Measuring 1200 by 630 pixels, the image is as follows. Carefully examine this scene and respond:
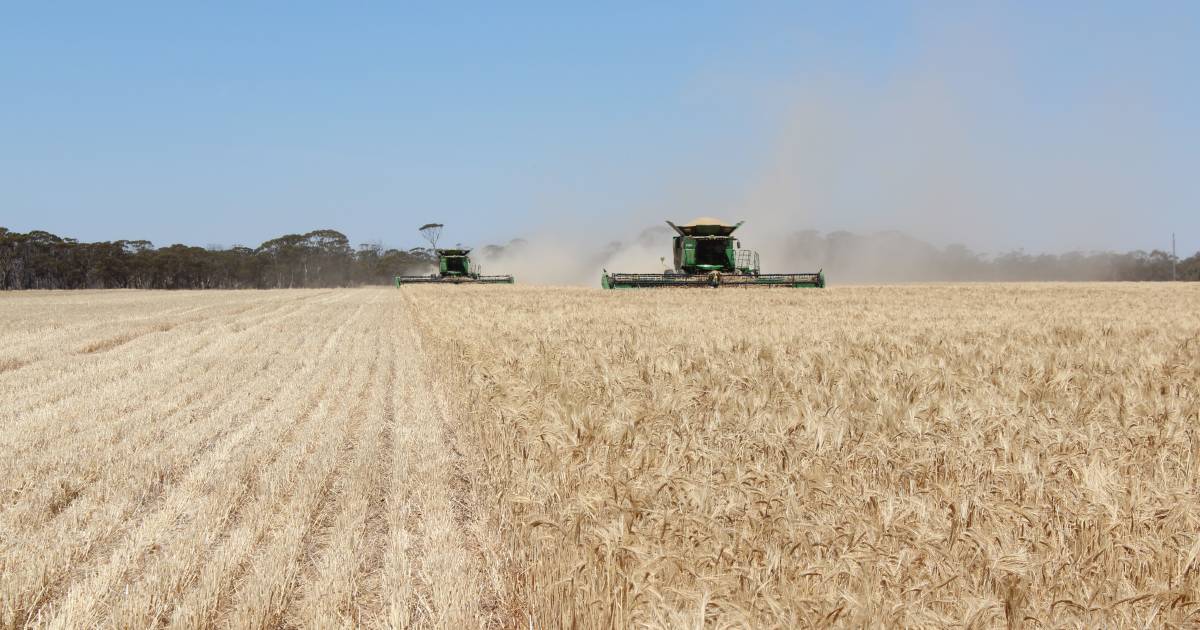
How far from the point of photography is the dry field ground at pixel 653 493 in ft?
6.94

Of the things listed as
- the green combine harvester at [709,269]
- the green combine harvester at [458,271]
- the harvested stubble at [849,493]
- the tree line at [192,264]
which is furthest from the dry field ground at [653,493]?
the tree line at [192,264]

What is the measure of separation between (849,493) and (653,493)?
2.34 ft

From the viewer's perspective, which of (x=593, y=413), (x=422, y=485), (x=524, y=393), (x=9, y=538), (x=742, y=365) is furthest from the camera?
(x=742, y=365)

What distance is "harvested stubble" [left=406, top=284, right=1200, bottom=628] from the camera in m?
2.02

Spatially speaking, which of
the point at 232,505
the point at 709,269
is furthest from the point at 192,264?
the point at 232,505

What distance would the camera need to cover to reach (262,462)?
6.34m

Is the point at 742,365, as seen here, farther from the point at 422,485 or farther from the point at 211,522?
the point at 211,522

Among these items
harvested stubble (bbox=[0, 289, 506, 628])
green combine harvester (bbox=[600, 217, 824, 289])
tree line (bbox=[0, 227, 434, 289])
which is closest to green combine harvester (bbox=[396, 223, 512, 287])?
green combine harvester (bbox=[600, 217, 824, 289])

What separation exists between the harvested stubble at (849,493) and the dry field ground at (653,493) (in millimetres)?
14

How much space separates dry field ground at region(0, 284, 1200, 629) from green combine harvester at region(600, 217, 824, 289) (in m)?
22.4

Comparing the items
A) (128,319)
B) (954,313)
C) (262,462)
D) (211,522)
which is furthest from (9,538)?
(128,319)

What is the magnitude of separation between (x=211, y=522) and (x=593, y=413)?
8.81ft

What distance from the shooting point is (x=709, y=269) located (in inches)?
1331

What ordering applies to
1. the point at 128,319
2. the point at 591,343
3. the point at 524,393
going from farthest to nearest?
the point at 128,319, the point at 591,343, the point at 524,393
